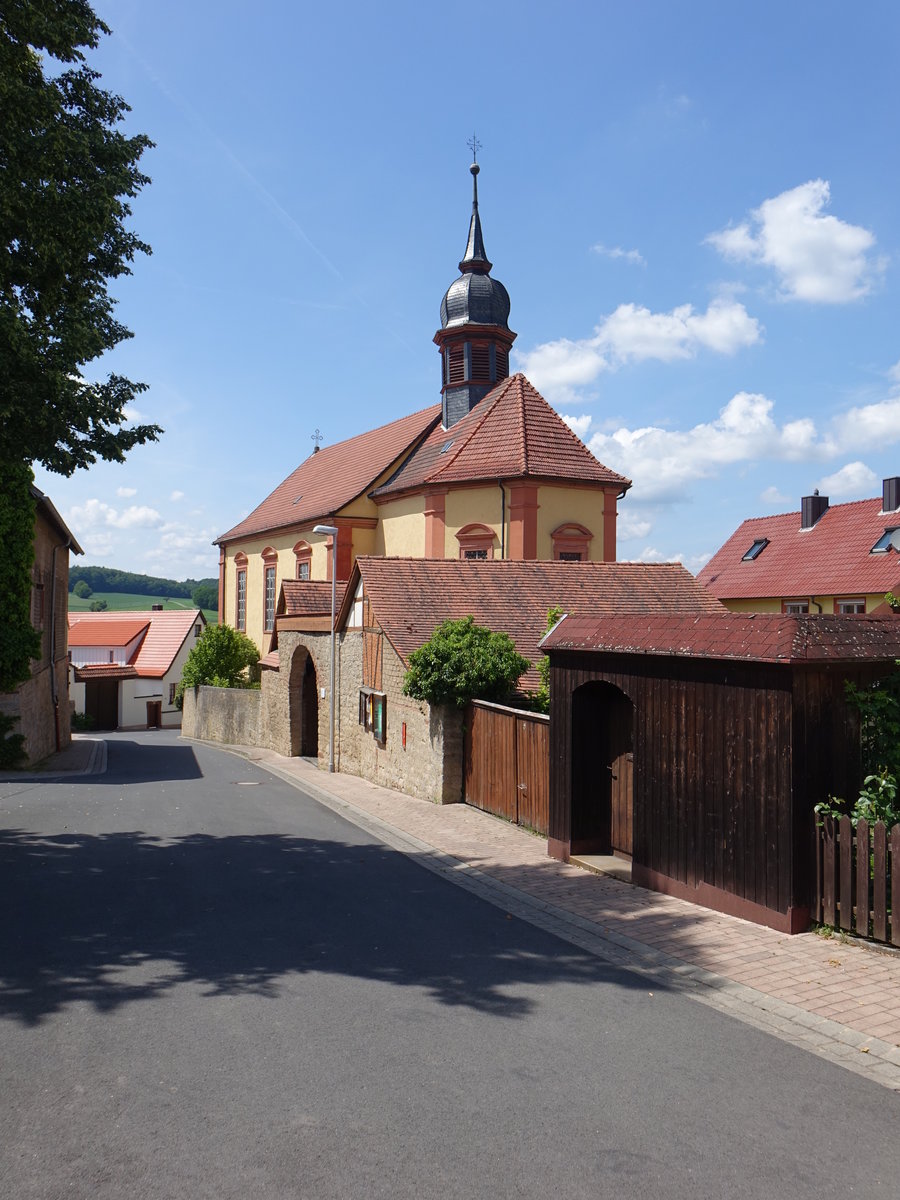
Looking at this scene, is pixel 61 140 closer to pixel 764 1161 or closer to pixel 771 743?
pixel 771 743

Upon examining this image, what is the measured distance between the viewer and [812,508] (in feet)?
146

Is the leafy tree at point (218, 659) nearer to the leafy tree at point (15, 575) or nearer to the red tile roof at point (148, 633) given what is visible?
the red tile roof at point (148, 633)

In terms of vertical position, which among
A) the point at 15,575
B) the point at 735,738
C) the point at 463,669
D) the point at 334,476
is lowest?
the point at 735,738

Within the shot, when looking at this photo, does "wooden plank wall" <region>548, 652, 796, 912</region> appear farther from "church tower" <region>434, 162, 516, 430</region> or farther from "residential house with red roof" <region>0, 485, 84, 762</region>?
"church tower" <region>434, 162, 516, 430</region>

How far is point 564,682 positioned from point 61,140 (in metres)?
8.85

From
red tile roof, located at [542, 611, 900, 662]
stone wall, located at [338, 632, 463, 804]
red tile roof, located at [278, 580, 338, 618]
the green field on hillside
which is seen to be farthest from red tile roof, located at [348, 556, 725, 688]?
the green field on hillside

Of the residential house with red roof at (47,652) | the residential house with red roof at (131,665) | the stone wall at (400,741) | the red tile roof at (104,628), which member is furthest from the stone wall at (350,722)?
the red tile roof at (104,628)

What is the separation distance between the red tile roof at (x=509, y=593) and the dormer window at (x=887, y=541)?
725 inches

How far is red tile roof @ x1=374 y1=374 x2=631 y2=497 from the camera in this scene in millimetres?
29938

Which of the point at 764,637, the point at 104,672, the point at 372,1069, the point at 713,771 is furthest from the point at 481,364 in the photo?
the point at 104,672

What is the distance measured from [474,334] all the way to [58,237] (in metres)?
25.4

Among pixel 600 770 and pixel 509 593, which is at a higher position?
pixel 509 593

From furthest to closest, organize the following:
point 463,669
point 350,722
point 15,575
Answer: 1. point 350,722
2. point 15,575
3. point 463,669

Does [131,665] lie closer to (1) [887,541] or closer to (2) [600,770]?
(1) [887,541]
